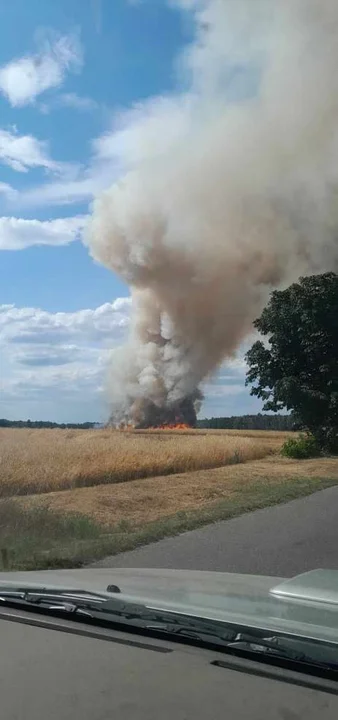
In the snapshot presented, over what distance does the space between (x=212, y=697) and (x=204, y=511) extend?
1013 cm

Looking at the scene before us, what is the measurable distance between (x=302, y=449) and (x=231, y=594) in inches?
1062

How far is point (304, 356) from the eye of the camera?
28969 millimetres

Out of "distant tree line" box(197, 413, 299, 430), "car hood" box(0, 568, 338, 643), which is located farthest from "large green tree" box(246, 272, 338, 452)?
"distant tree line" box(197, 413, 299, 430)

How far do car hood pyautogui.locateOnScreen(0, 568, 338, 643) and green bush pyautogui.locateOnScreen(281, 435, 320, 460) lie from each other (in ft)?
85.2

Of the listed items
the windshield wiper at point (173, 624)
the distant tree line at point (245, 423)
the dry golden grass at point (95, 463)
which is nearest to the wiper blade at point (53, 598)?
the windshield wiper at point (173, 624)

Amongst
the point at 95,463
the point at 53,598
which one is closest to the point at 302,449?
the point at 95,463

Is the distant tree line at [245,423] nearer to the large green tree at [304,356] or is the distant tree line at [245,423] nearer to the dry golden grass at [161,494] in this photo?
the large green tree at [304,356]

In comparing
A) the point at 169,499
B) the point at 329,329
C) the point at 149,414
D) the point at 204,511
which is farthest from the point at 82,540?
the point at 149,414

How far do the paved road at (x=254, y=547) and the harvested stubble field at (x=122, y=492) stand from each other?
0.38 m

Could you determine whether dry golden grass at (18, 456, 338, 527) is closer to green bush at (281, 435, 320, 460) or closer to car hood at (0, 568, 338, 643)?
green bush at (281, 435, 320, 460)

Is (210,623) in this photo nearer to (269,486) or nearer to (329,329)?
(269,486)

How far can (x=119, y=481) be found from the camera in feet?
60.3

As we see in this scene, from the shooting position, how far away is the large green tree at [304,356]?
92.3 ft

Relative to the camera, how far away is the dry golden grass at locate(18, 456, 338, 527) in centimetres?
1264
